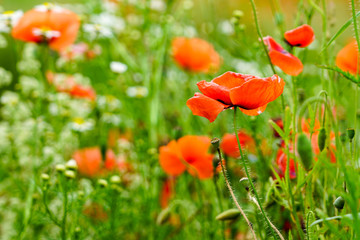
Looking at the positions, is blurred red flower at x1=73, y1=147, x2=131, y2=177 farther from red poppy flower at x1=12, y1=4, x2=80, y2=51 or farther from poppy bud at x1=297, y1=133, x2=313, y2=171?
poppy bud at x1=297, y1=133, x2=313, y2=171

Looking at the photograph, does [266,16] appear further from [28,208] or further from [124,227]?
[28,208]

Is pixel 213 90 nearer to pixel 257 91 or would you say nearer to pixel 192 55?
pixel 257 91

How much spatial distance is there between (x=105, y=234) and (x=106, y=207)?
6 cm

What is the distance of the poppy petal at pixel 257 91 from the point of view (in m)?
0.49

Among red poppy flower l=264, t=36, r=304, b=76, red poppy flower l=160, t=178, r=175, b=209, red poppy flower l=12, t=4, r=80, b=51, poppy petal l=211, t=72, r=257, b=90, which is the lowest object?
red poppy flower l=160, t=178, r=175, b=209

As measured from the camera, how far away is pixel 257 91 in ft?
1.65

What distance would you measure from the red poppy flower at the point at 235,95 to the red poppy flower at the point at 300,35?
99 millimetres

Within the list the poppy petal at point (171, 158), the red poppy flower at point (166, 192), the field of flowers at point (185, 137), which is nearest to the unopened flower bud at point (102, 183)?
the field of flowers at point (185, 137)

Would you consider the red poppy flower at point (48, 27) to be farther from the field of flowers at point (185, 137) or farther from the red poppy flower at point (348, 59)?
the red poppy flower at point (348, 59)

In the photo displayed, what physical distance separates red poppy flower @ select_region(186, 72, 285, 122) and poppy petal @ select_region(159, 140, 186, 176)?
0.36m

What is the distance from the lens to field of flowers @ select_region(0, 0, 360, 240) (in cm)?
57

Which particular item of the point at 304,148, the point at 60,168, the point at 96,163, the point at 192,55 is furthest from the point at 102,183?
the point at 192,55

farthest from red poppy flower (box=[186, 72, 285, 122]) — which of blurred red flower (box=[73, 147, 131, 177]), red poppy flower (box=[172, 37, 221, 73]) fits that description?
red poppy flower (box=[172, 37, 221, 73])

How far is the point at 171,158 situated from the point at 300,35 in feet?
1.39
